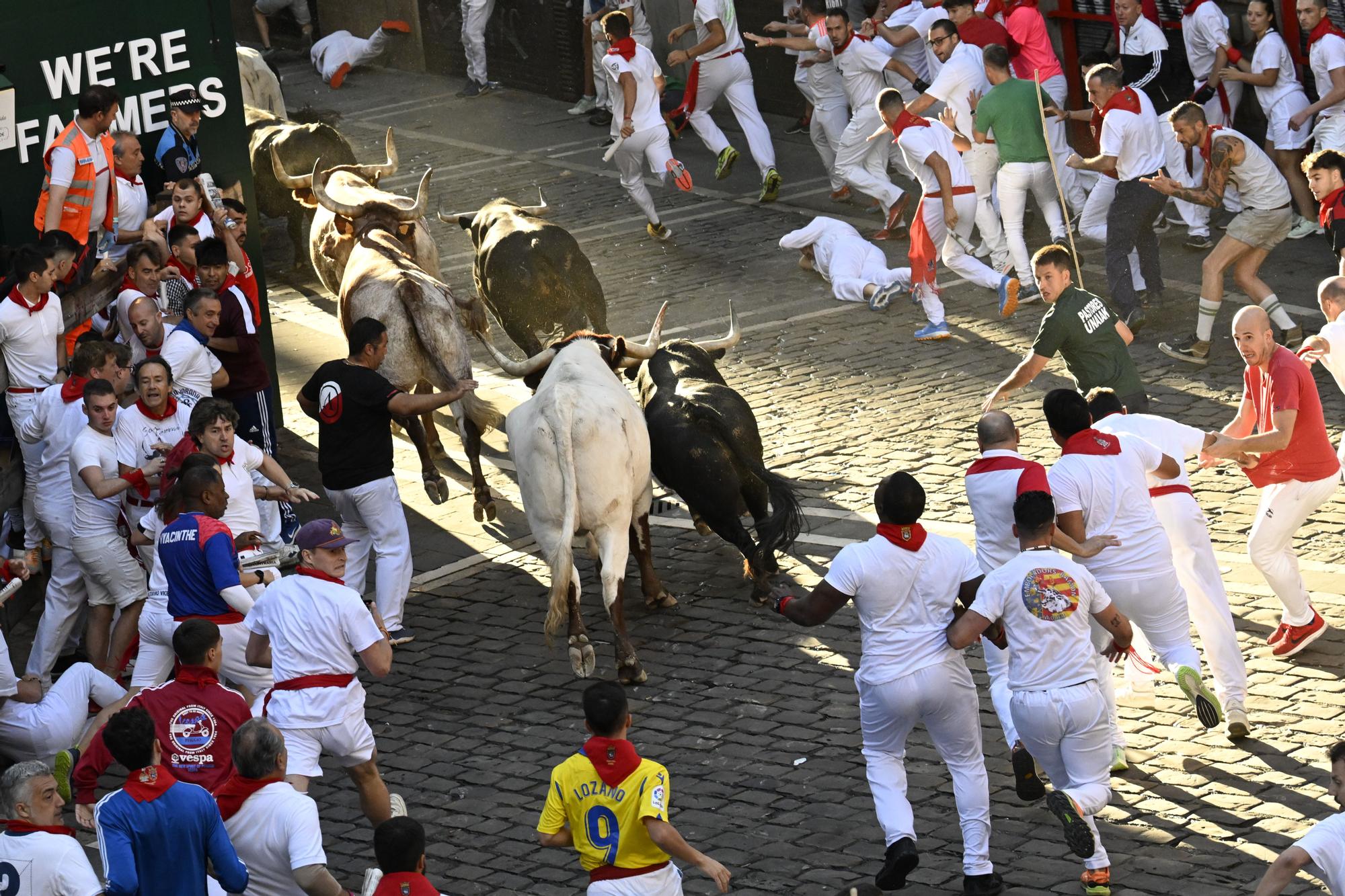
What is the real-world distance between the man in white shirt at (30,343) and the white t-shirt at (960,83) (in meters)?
8.66

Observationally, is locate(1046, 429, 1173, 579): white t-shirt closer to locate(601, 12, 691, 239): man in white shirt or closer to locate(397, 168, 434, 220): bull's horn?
locate(397, 168, 434, 220): bull's horn

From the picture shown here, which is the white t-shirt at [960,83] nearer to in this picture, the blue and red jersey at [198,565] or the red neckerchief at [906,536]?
the red neckerchief at [906,536]

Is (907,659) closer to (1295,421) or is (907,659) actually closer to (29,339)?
(1295,421)

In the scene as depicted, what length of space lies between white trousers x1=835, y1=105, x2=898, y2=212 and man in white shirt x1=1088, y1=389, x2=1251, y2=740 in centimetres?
895

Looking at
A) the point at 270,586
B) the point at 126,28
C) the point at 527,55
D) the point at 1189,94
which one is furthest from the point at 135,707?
the point at 527,55

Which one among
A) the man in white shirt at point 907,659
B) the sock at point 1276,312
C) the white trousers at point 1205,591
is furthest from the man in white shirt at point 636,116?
the man in white shirt at point 907,659

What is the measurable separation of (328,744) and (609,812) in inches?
79.2

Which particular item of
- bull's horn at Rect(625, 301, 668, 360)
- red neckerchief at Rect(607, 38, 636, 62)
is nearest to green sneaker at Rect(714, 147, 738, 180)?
red neckerchief at Rect(607, 38, 636, 62)

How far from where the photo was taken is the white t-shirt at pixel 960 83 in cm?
1627

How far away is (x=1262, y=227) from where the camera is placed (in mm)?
13414

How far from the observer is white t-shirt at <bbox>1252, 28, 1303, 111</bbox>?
15.9 meters

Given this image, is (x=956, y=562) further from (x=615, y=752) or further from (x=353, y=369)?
(x=353, y=369)

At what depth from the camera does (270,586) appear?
25.9 feet

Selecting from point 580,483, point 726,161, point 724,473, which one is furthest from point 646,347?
point 726,161
